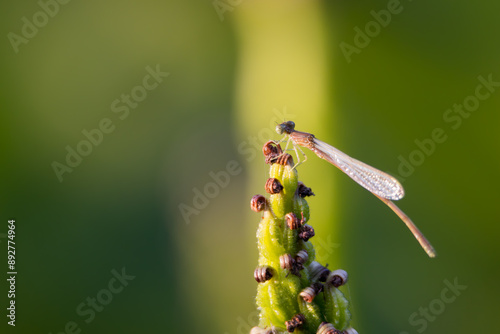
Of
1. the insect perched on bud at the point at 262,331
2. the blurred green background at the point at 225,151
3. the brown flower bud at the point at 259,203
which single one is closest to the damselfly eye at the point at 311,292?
the insect perched on bud at the point at 262,331

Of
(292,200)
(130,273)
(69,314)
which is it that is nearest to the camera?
(292,200)

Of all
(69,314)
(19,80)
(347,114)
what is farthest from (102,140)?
(347,114)

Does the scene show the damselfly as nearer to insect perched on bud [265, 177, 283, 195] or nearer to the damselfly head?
the damselfly head

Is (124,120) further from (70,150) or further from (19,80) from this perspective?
(19,80)

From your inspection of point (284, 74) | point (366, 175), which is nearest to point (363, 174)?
point (366, 175)

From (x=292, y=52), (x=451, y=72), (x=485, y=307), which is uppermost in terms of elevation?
(x=292, y=52)

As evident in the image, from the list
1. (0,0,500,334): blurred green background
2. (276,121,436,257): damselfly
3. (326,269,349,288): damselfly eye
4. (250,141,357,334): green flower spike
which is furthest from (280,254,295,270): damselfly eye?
(0,0,500,334): blurred green background

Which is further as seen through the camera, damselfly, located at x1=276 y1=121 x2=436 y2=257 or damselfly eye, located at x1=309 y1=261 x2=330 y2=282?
damselfly, located at x1=276 y1=121 x2=436 y2=257
